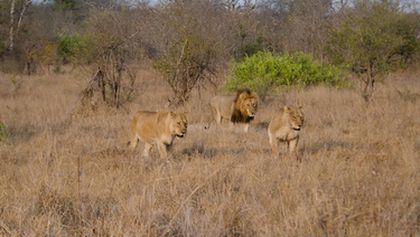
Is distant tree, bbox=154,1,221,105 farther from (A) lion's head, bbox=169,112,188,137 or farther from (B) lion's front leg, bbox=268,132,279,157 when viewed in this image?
(A) lion's head, bbox=169,112,188,137

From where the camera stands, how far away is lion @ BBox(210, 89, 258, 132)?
45.0ft

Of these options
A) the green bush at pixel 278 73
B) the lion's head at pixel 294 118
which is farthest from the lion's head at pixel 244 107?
the green bush at pixel 278 73

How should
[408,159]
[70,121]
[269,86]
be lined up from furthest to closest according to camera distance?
1. [269,86]
2. [70,121]
3. [408,159]

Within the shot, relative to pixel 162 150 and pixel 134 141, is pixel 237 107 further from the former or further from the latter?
pixel 162 150

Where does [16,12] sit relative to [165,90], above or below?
above

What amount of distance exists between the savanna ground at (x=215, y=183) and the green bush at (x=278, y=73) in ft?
22.8

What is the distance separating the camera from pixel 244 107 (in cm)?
1383

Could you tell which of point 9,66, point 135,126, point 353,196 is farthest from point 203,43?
point 9,66

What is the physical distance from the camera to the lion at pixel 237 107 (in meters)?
13.7

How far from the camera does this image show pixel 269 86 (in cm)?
2023

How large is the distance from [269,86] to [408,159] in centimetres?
1234

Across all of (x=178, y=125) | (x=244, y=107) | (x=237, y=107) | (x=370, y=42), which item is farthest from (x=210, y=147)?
(x=370, y=42)

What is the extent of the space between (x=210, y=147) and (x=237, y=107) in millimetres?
3577

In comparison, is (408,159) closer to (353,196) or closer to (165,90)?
(353,196)
